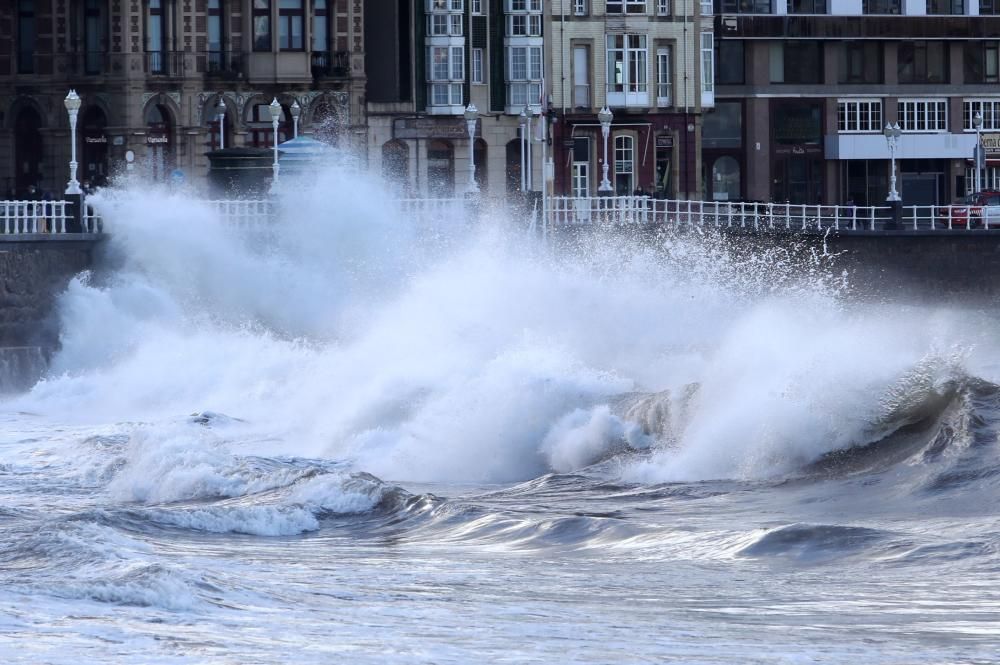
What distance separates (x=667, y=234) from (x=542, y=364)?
59.8 feet

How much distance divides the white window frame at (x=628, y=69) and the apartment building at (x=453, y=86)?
2.30 m

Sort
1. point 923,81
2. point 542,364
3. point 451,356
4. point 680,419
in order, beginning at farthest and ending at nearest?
1. point 923,81
2. point 451,356
3. point 542,364
4. point 680,419

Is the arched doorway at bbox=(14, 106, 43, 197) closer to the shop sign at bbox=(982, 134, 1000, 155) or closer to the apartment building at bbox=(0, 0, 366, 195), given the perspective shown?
the apartment building at bbox=(0, 0, 366, 195)

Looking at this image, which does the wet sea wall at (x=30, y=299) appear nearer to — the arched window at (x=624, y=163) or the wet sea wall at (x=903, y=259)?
the wet sea wall at (x=903, y=259)

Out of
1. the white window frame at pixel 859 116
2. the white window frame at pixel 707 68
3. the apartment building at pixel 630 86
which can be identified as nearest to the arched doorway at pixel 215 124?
the apartment building at pixel 630 86

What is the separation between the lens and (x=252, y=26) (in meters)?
66.1

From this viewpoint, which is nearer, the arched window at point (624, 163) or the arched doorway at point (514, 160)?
the arched doorway at point (514, 160)

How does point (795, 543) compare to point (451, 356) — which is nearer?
point (795, 543)

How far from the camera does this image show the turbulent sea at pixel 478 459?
14.6m

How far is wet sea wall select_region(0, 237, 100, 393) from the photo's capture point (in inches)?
1618

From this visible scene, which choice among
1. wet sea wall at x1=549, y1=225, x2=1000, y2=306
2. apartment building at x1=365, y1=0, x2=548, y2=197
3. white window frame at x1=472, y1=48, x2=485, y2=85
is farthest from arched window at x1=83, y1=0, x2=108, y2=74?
wet sea wall at x1=549, y1=225, x2=1000, y2=306

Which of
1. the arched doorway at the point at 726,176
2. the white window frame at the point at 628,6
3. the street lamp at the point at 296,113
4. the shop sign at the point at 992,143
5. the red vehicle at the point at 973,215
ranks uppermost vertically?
the white window frame at the point at 628,6

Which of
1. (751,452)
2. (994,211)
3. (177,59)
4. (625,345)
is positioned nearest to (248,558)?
(751,452)

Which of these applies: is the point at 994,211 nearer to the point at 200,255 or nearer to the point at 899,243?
the point at 899,243
